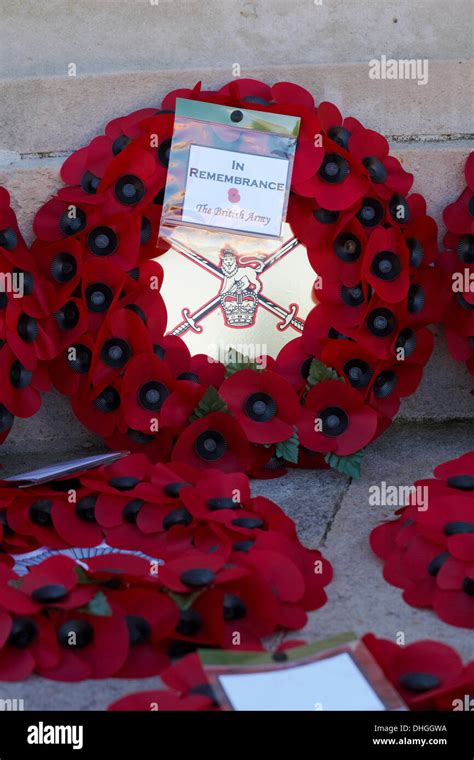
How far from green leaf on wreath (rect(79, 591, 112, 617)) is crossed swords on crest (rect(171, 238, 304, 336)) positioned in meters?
1.11

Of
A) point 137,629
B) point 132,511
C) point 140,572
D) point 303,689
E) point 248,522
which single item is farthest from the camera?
point 132,511

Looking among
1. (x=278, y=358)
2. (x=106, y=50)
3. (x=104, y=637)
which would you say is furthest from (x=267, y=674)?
(x=106, y=50)

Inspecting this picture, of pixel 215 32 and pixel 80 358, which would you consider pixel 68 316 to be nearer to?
pixel 80 358

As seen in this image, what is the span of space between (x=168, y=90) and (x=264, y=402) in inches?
35.1

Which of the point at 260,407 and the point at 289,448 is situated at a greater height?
the point at 260,407

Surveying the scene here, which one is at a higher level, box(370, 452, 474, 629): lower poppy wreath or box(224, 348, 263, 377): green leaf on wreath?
box(224, 348, 263, 377): green leaf on wreath

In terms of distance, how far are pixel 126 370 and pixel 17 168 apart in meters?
0.64

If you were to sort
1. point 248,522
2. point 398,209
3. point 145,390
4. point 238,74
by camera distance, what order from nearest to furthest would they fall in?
1. point 248,522
2. point 145,390
3. point 398,209
4. point 238,74

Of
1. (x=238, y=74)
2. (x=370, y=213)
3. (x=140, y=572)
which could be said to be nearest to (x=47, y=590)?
(x=140, y=572)

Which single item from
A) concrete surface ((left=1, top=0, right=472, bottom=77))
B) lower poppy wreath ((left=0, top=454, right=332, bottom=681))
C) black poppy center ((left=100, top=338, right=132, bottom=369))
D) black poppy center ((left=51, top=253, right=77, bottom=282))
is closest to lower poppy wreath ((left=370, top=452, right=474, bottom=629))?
lower poppy wreath ((left=0, top=454, right=332, bottom=681))

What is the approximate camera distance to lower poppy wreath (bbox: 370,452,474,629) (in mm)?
2000

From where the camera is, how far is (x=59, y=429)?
3018mm

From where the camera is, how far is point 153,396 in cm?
268

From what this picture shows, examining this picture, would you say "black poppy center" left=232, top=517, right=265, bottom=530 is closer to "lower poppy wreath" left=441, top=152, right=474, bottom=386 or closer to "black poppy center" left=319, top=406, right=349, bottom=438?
"black poppy center" left=319, top=406, right=349, bottom=438
